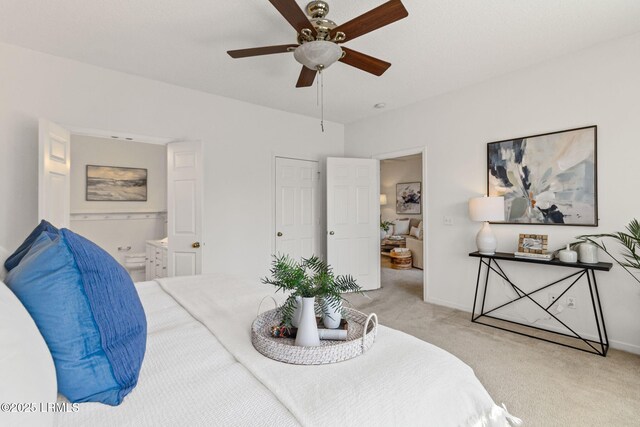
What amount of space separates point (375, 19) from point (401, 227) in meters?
6.48

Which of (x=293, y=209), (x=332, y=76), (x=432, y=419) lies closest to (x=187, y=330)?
(x=432, y=419)

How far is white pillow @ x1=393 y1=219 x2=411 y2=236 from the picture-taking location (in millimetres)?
7750

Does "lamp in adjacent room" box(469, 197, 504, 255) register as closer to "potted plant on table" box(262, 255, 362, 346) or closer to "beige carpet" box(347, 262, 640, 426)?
"beige carpet" box(347, 262, 640, 426)

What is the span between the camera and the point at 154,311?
157cm

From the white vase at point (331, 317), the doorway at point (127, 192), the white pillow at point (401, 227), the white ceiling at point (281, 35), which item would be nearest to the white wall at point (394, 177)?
the white pillow at point (401, 227)

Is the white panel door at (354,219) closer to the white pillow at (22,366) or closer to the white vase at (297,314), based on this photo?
the white vase at (297,314)

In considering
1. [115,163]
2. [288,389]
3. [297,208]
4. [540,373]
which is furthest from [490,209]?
[115,163]

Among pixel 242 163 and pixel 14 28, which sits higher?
pixel 14 28

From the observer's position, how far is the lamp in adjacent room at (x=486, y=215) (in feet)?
10.0

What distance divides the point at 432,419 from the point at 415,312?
285cm

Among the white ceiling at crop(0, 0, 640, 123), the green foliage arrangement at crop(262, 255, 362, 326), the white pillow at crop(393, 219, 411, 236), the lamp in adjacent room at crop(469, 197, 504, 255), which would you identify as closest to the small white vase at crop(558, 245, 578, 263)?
the lamp in adjacent room at crop(469, 197, 504, 255)

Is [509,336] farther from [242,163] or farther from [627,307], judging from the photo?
[242,163]

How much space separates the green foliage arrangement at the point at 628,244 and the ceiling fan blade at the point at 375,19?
8.07 feet

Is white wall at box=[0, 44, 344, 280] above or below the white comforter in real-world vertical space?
above
